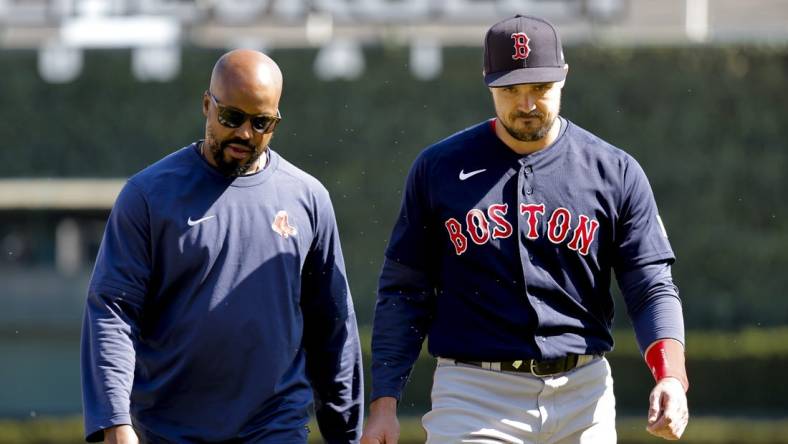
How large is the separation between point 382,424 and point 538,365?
1.73 feet

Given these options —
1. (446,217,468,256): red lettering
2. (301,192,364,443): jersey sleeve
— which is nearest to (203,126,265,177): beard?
(301,192,364,443): jersey sleeve

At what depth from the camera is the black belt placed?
4.32 meters

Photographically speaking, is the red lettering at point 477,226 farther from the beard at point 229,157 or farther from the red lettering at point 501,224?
the beard at point 229,157

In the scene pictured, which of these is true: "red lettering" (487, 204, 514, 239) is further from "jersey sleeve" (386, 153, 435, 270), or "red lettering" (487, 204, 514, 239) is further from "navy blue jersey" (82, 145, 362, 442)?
"navy blue jersey" (82, 145, 362, 442)

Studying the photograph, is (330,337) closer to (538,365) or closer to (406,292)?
(406,292)

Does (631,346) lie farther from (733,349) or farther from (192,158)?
(192,158)

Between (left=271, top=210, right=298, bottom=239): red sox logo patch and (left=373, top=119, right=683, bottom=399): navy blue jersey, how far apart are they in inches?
14.0

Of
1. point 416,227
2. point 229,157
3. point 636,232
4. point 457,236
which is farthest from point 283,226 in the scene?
point 636,232

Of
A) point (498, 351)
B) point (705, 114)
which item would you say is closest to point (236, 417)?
point (498, 351)

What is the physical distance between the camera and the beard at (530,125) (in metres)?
4.37

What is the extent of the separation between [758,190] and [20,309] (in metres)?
11.2

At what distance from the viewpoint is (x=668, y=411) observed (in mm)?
3992

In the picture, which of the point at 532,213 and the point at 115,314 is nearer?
the point at 115,314

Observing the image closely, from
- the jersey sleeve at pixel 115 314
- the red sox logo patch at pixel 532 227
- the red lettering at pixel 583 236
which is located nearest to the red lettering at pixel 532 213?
the red sox logo patch at pixel 532 227
